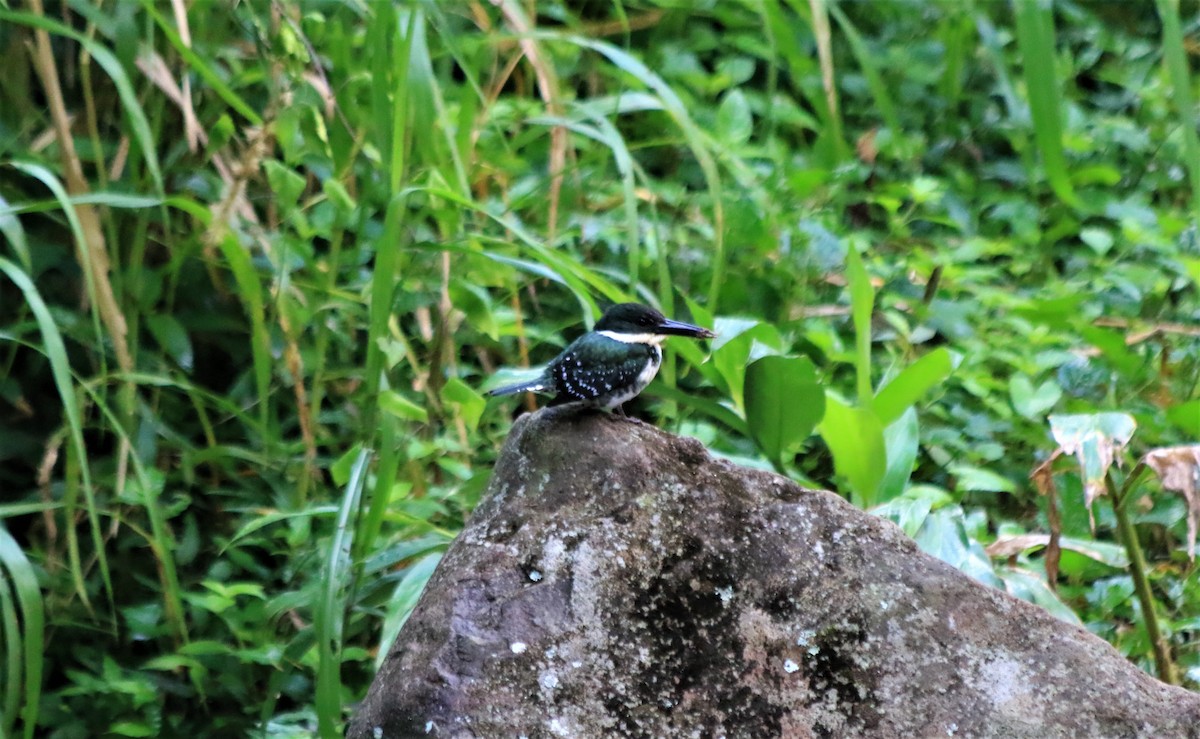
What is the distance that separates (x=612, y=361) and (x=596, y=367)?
0.16 ft

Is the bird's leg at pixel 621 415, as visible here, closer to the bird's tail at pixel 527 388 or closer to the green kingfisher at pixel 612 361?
the green kingfisher at pixel 612 361

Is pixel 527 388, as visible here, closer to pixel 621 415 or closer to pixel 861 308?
pixel 621 415

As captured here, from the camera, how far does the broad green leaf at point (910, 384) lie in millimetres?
2832

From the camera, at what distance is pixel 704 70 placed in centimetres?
559

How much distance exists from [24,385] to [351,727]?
2.04 m

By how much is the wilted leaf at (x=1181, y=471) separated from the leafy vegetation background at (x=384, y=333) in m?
0.38

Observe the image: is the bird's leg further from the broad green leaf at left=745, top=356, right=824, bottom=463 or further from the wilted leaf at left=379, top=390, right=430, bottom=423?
the wilted leaf at left=379, top=390, right=430, bottom=423

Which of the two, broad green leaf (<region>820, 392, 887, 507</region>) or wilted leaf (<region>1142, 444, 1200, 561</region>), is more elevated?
wilted leaf (<region>1142, 444, 1200, 561</region>)

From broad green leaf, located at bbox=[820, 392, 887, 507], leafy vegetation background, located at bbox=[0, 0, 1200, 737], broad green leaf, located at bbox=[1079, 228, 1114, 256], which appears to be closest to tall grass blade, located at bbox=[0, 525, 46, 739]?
leafy vegetation background, located at bbox=[0, 0, 1200, 737]

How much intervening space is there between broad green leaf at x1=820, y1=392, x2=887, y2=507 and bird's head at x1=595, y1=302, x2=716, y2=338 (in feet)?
1.18

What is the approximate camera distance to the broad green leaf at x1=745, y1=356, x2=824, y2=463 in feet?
8.71

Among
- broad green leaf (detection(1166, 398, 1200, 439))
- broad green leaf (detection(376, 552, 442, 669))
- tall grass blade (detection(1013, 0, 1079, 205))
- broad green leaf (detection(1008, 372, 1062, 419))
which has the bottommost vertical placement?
broad green leaf (detection(1008, 372, 1062, 419))

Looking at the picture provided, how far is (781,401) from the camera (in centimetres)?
271

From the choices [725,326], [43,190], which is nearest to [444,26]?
[725,326]
